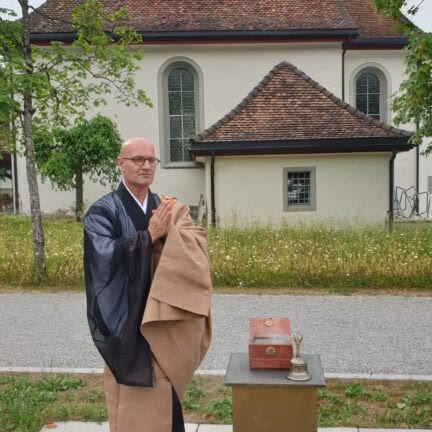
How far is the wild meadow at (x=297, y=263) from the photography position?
29.1ft

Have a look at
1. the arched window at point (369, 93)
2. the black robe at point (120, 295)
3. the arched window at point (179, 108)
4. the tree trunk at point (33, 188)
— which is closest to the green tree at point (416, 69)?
the tree trunk at point (33, 188)

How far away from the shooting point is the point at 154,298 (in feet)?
8.86

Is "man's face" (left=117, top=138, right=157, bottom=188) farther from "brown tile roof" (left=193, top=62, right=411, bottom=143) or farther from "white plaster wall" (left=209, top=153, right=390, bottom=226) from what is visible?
"white plaster wall" (left=209, top=153, right=390, bottom=226)

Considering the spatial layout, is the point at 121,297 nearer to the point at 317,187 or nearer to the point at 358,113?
the point at 317,187

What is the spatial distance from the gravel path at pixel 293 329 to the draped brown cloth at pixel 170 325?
8.82 ft

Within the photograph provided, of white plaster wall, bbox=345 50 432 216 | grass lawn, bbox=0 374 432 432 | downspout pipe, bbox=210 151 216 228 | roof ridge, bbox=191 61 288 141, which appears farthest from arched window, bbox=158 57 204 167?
grass lawn, bbox=0 374 432 432

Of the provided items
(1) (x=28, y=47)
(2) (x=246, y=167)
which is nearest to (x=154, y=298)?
(1) (x=28, y=47)

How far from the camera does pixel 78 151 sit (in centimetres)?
1692

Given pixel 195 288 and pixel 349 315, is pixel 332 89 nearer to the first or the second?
pixel 349 315

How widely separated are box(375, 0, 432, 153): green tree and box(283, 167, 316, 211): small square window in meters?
4.42

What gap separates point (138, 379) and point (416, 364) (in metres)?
3.71

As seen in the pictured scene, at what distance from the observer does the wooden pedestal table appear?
2932 millimetres

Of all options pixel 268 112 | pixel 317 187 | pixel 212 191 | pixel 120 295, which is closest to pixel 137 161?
pixel 120 295

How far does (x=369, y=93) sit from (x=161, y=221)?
20206 millimetres
